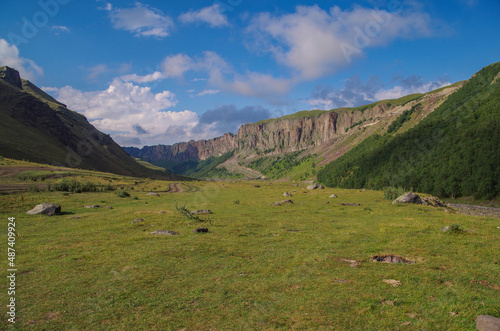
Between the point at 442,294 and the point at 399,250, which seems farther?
the point at 399,250

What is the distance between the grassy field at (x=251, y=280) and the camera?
8.83 meters

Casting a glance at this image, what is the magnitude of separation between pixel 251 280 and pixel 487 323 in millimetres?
8885

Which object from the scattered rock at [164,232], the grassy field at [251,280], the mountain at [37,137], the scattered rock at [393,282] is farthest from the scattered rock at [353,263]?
the mountain at [37,137]

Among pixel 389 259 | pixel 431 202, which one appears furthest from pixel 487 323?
pixel 431 202

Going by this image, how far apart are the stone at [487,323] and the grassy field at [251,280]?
28 cm

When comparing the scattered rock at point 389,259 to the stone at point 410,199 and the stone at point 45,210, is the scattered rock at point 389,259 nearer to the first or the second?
the stone at point 45,210

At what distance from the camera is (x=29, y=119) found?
16212cm

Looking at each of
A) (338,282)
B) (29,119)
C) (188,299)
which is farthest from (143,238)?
(29,119)

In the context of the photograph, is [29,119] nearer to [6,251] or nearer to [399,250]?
[6,251]

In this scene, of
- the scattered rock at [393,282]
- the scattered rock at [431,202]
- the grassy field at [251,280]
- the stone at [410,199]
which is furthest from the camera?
the stone at [410,199]

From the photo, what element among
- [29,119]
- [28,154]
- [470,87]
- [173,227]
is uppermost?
[470,87]

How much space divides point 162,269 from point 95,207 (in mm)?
30386

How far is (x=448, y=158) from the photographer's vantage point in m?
105

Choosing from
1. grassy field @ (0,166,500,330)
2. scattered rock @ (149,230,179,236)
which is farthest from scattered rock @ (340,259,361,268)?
scattered rock @ (149,230,179,236)
